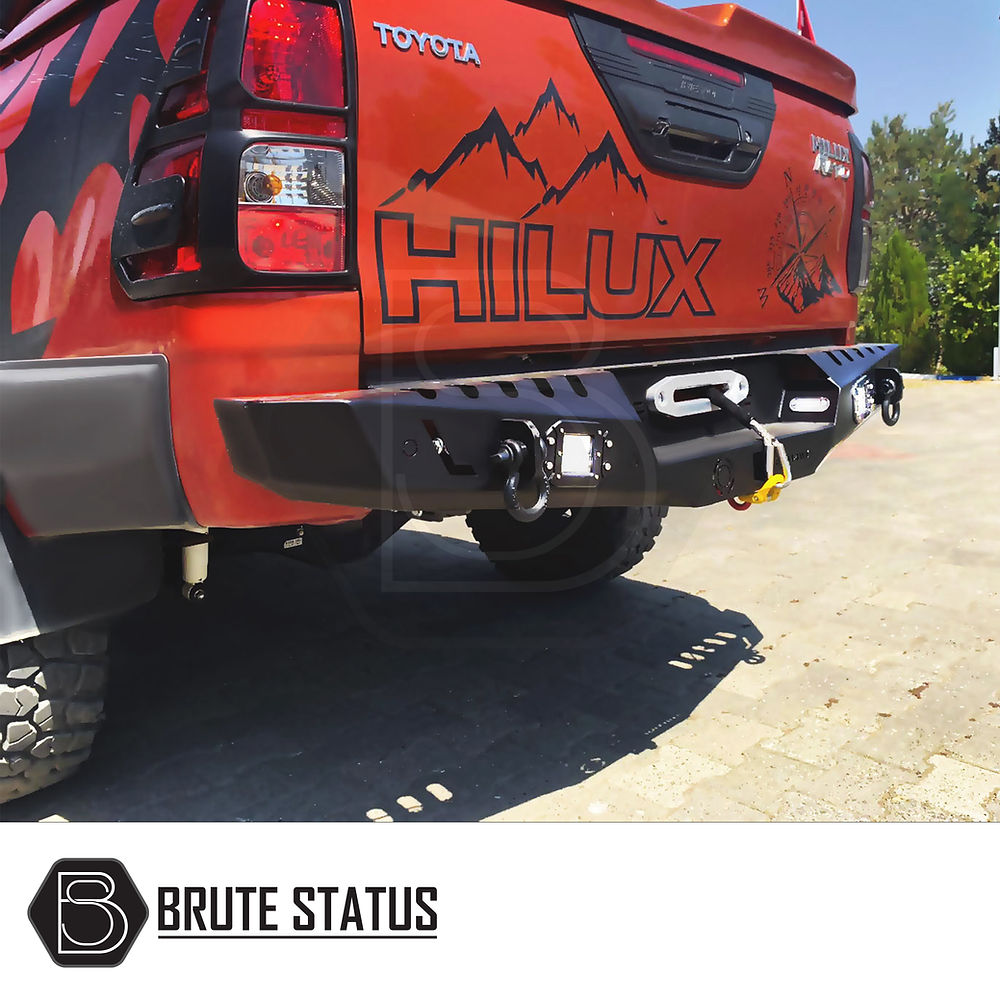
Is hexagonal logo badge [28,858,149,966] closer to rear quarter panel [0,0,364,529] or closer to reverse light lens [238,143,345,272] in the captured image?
rear quarter panel [0,0,364,529]

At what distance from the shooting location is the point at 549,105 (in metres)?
2.16

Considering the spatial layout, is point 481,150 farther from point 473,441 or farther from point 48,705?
point 48,705

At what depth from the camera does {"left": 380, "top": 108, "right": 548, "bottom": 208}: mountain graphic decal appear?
6.33 feet

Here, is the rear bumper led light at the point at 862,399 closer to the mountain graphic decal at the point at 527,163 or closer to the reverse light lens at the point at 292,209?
the mountain graphic decal at the point at 527,163

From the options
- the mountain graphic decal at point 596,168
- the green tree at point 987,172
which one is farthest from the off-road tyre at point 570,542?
the green tree at point 987,172

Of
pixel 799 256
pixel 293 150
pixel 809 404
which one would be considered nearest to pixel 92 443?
pixel 293 150

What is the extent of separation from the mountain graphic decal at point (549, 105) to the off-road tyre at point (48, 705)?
1.54 metres

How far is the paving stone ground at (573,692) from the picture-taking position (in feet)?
8.13

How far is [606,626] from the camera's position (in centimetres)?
364

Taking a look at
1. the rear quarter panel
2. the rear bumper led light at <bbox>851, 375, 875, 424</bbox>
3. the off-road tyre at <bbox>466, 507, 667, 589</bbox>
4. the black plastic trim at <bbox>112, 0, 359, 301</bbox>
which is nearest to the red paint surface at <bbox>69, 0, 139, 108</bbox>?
the rear quarter panel

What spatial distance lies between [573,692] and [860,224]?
6.30ft

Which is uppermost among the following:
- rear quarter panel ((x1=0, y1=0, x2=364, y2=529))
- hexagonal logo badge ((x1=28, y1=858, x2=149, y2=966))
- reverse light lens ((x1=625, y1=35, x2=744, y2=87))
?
reverse light lens ((x1=625, y1=35, x2=744, y2=87))

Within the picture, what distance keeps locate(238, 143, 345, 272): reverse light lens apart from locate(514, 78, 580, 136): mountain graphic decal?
0.49 metres

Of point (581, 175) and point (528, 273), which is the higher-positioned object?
point (581, 175)
